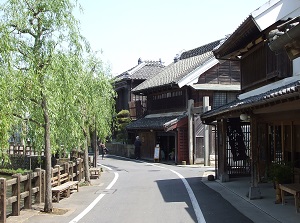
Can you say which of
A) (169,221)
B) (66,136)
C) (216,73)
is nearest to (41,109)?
(66,136)

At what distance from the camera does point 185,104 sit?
1121 inches

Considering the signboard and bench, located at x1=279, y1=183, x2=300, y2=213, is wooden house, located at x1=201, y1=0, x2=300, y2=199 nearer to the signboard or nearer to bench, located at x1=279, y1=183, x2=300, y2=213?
bench, located at x1=279, y1=183, x2=300, y2=213

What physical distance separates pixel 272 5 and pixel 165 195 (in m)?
7.11

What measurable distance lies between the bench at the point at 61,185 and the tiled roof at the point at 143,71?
2510 cm

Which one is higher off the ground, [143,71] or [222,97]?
[143,71]

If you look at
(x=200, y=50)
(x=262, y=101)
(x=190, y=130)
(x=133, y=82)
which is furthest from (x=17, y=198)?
(x=133, y=82)

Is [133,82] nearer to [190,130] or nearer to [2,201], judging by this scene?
[190,130]

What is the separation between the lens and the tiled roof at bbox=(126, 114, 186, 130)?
2790cm

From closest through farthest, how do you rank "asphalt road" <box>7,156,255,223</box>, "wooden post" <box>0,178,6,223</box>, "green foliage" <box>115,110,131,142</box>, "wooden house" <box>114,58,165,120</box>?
"wooden post" <box>0,178,6,223</box> → "asphalt road" <box>7,156,255,223</box> → "wooden house" <box>114,58,165,120</box> → "green foliage" <box>115,110,131,142</box>

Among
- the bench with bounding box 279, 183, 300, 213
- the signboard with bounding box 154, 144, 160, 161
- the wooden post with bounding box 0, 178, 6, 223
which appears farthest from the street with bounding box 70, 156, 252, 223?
the signboard with bounding box 154, 144, 160, 161

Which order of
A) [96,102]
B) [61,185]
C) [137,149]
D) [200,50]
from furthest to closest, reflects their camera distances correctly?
1. [200,50]
2. [137,149]
3. [96,102]
4. [61,185]

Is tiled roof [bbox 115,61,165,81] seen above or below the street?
above

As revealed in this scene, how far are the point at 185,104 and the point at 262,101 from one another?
1960 centimetres

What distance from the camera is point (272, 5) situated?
473 inches
